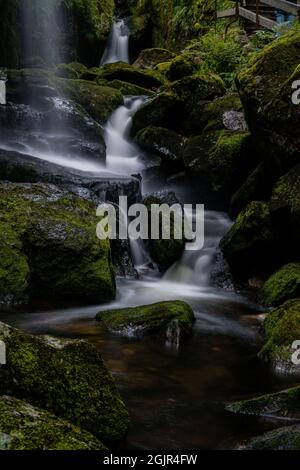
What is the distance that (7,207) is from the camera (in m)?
7.43

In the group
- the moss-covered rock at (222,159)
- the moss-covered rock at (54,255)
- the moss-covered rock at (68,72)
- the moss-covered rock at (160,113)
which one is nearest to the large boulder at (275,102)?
the moss-covered rock at (222,159)

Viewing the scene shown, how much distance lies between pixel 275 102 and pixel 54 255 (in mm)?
4178

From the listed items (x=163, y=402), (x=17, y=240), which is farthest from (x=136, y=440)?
(x=17, y=240)

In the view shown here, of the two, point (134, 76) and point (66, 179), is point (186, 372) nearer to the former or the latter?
point (66, 179)

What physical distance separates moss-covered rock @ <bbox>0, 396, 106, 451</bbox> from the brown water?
675mm

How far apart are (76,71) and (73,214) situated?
13.1m

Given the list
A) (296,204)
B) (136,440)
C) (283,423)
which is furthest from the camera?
(296,204)

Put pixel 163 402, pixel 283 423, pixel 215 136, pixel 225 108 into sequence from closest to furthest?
pixel 283 423
pixel 163 402
pixel 215 136
pixel 225 108

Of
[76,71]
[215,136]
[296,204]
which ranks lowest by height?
[296,204]

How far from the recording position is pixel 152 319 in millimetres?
5844

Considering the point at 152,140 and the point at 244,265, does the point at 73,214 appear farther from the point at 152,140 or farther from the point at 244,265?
the point at 152,140

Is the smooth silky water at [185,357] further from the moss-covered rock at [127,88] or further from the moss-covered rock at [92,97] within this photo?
the moss-covered rock at [127,88]

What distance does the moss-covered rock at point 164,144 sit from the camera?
43.6 feet

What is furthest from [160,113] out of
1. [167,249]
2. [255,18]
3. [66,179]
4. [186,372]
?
[186,372]
